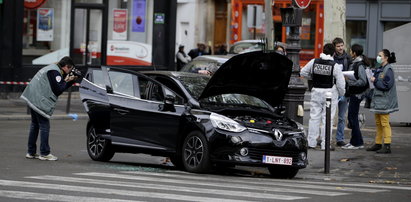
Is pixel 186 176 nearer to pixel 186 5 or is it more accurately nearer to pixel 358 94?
pixel 358 94

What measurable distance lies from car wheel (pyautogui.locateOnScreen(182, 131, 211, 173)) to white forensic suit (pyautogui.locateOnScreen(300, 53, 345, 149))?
13.1 ft

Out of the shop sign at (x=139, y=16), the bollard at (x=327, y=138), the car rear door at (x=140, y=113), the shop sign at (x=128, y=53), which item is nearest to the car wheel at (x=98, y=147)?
the car rear door at (x=140, y=113)

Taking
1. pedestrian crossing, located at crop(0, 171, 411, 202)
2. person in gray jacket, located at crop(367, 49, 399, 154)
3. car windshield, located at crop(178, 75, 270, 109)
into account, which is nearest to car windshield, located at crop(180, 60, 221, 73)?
person in gray jacket, located at crop(367, 49, 399, 154)

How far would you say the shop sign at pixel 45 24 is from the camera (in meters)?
32.6

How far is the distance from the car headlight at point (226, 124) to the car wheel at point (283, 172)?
91 cm

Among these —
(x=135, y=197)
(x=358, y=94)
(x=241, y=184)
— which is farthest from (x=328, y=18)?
Answer: (x=135, y=197)

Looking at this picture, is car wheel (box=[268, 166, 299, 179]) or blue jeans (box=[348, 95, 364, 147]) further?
blue jeans (box=[348, 95, 364, 147])

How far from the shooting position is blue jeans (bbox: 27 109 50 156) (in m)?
17.1

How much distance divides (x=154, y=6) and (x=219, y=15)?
57.3ft

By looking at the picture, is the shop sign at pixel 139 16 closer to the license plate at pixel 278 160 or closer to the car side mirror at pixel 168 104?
the car side mirror at pixel 168 104

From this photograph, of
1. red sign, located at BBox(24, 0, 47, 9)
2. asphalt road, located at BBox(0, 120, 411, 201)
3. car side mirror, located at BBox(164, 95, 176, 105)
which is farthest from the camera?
red sign, located at BBox(24, 0, 47, 9)

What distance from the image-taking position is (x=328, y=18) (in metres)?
25.0

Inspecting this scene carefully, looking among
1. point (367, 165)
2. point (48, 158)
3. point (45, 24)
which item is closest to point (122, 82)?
point (48, 158)

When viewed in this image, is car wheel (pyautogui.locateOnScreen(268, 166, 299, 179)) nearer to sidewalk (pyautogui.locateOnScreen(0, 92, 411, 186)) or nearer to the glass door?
sidewalk (pyautogui.locateOnScreen(0, 92, 411, 186))
